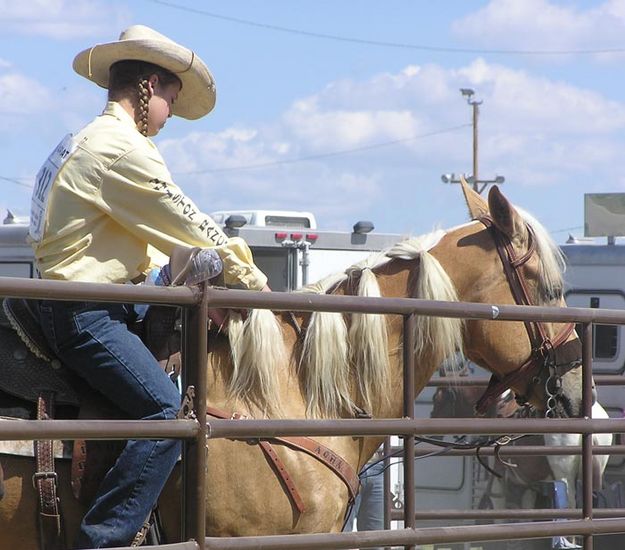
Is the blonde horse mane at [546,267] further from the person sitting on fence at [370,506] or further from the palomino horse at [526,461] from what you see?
the person sitting on fence at [370,506]

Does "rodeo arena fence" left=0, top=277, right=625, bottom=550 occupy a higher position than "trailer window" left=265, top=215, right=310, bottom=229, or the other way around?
"trailer window" left=265, top=215, right=310, bottom=229

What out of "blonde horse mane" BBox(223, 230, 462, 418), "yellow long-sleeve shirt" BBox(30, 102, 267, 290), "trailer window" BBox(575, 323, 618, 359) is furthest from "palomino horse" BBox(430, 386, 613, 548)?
"yellow long-sleeve shirt" BBox(30, 102, 267, 290)

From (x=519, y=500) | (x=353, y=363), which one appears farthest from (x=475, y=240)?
(x=519, y=500)

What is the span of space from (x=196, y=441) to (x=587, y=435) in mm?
1576

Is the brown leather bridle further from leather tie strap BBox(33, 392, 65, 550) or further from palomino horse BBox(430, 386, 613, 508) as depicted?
palomino horse BBox(430, 386, 613, 508)

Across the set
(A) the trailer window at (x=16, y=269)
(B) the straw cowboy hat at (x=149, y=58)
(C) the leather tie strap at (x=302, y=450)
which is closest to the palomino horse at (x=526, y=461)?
(A) the trailer window at (x=16, y=269)

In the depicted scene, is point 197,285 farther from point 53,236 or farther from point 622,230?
point 622,230

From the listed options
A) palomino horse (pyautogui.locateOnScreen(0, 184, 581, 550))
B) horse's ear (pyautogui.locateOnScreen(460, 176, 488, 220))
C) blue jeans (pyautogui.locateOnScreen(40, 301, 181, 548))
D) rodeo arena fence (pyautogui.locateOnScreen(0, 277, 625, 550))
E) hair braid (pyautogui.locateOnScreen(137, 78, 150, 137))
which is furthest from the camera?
horse's ear (pyautogui.locateOnScreen(460, 176, 488, 220))

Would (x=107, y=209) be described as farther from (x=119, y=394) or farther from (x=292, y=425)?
(x=292, y=425)

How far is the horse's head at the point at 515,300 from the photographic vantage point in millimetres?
4469

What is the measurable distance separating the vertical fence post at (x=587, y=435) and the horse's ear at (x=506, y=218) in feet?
2.15

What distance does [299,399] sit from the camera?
13.0 feet

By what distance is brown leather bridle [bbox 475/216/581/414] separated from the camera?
4480 millimetres

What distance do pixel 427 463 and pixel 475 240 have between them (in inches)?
213
